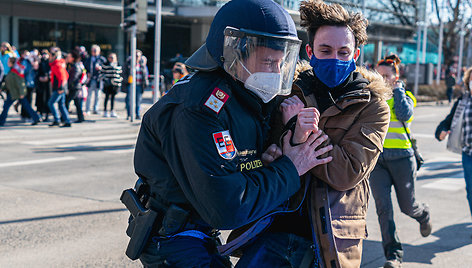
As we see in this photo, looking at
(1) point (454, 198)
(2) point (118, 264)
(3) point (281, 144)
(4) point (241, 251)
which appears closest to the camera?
(3) point (281, 144)

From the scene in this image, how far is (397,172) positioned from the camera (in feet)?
16.0

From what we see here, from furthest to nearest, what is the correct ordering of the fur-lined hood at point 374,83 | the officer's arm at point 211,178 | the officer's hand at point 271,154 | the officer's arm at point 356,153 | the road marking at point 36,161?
the road marking at point 36,161, the fur-lined hood at point 374,83, the officer's arm at point 356,153, the officer's hand at point 271,154, the officer's arm at point 211,178

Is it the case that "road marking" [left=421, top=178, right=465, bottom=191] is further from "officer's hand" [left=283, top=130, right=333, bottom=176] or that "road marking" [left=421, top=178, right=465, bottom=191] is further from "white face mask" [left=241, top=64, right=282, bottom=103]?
"white face mask" [left=241, top=64, right=282, bottom=103]

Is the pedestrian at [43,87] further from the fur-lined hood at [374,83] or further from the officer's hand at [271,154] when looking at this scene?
the officer's hand at [271,154]

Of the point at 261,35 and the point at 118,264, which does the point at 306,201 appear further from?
the point at 118,264

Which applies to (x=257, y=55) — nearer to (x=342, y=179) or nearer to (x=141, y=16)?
(x=342, y=179)

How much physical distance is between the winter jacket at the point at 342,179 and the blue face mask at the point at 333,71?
0.15 metres

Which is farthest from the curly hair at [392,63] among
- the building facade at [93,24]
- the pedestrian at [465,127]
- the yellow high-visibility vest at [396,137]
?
the building facade at [93,24]

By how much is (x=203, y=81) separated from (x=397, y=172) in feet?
10.8

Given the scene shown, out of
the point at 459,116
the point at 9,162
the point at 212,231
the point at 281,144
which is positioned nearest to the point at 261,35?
the point at 281,144

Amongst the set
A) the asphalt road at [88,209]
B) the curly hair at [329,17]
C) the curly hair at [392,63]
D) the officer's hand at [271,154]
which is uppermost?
the curly hair at [329,17]

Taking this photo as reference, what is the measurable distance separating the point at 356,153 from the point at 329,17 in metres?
0.69

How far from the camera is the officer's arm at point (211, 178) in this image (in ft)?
6.11

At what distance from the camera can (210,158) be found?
6.14ft
